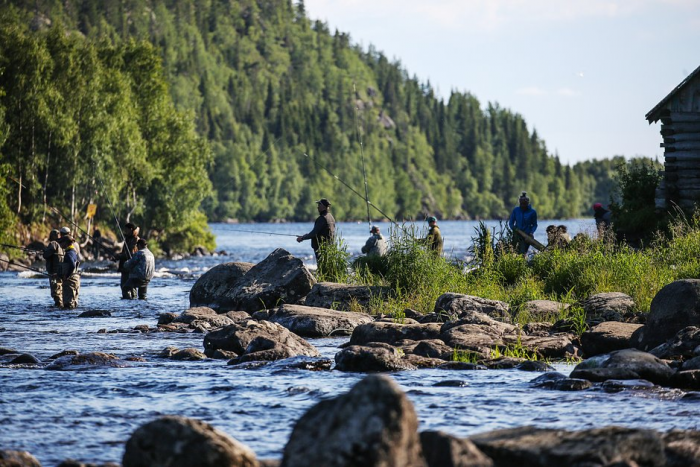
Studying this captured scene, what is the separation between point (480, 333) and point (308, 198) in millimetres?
136676

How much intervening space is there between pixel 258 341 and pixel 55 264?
33.2ft

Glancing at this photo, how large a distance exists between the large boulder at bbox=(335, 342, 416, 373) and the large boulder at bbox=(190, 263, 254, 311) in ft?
27.1

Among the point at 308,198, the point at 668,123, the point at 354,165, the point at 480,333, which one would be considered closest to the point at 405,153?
the point at 354,165

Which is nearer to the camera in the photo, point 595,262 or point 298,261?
point 595,262

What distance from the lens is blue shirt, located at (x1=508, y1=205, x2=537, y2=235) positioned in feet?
67.0

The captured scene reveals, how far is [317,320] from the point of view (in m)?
15.5

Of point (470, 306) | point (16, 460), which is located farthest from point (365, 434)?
point (470, 306)

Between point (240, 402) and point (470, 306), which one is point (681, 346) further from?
point (240, 402)

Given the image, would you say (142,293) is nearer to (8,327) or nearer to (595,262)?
(8,327)

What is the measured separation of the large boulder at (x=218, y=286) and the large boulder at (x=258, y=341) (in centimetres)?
556

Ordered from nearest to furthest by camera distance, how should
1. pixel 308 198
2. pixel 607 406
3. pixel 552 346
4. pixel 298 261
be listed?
pixel 607 406, pixel 552 346, pixel 298 261, pixel 308 198

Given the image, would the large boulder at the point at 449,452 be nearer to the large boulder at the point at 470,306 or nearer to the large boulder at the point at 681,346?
the large boulder at the point at 681,346

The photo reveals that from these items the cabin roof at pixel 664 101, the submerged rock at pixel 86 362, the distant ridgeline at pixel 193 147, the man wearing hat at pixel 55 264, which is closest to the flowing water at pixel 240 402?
the submerged rock at pixel 86 362

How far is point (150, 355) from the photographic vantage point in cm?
1320
